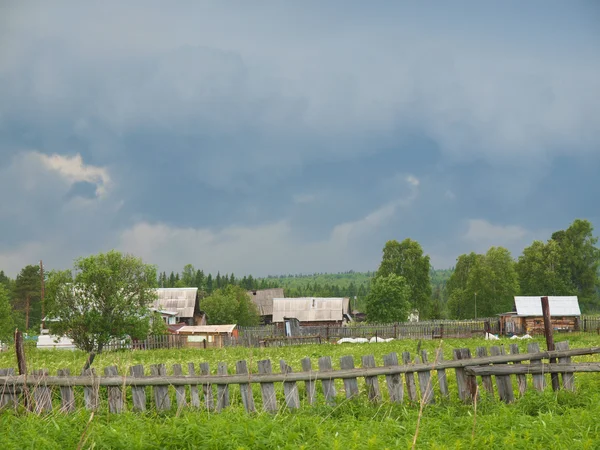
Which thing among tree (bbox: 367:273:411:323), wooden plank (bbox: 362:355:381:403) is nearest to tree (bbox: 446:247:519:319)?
tree (bbox: 367:273:411:323)

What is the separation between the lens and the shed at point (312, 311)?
2537 inches

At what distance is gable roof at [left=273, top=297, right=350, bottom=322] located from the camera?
64.4 m

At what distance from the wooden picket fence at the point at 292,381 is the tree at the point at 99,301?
1927cm

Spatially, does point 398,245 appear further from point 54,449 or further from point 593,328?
point 54,449

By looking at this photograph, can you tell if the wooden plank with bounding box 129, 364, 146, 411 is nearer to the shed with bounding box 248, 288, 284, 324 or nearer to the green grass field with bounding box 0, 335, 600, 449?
the green grass field with bounding box 0, 335, 600, 449

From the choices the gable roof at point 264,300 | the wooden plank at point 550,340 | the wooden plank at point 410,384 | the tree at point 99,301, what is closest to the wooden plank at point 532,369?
the wooden plank at point 550,340

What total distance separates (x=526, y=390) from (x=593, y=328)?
4532 centimetres

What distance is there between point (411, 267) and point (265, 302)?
2671cm

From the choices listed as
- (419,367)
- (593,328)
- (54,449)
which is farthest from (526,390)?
(593,328)

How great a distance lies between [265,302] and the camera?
282 ft

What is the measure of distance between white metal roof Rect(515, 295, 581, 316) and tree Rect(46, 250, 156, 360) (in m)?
34.5

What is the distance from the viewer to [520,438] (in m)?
6.48

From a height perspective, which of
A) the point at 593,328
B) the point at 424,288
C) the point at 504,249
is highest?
the point at 504,249

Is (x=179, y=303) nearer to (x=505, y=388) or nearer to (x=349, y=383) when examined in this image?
(x=349, y=383)
